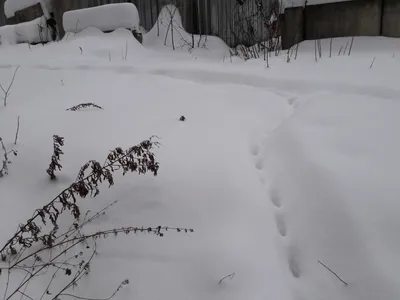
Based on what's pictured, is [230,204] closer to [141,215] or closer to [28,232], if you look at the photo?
[141,215]

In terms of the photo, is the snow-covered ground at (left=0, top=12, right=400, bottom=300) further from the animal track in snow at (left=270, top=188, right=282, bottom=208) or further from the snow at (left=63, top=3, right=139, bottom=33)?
the snow at (left=63, top=3, right=139, bottom=33)

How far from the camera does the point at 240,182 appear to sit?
1.67 metres

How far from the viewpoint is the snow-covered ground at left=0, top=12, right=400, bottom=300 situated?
1259 millimetres

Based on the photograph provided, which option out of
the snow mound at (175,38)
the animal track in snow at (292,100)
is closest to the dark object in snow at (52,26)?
the snow mound at (175,38)

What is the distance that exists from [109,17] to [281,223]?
509 centimetres

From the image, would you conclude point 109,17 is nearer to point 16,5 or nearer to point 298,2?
point 298,2

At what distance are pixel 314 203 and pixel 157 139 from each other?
3.08 feet

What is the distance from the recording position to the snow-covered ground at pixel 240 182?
1259 mm

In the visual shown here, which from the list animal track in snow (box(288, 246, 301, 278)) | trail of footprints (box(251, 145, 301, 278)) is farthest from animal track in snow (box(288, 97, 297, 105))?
animal track in snow (box(288, 246, 301, 278))

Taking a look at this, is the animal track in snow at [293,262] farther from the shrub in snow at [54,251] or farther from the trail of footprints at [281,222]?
the shrub in snow at [54,251]

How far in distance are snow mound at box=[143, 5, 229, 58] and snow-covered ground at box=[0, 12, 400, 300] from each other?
10.4 ft

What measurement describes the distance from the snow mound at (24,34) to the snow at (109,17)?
144cm

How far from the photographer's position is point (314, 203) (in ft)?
4.88

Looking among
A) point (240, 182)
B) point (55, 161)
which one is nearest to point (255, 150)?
point (240, 182)
